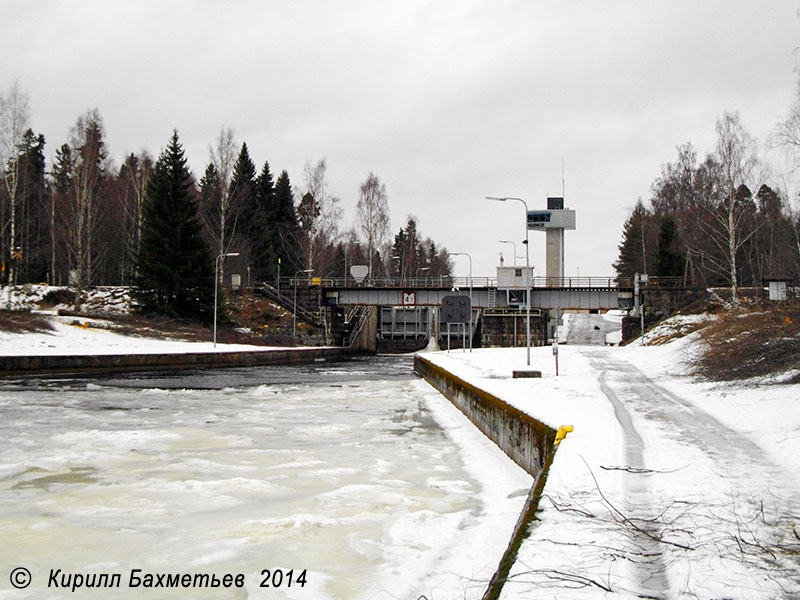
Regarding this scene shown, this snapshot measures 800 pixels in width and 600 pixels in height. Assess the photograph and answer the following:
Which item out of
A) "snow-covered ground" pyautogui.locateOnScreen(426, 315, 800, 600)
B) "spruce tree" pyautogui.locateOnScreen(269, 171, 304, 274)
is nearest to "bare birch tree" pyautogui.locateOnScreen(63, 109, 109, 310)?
"spruce tree" pyautogui.locateOnScreen(269, 171, 304, 274)

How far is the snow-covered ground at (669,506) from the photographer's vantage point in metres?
3.81

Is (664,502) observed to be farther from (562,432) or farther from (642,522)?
(562,432)

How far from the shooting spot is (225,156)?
58.0 m

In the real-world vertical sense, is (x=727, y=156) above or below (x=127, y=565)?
above

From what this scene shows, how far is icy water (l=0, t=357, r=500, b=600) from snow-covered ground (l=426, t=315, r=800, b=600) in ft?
3.97

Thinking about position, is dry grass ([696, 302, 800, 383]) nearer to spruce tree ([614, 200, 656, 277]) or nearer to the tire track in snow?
the tire track in snow

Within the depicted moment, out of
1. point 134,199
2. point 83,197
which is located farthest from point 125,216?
point 83,197

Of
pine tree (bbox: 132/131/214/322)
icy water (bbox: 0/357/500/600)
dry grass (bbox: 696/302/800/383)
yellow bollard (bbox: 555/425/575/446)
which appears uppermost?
pine tree (bbox: 132/131/214/322)

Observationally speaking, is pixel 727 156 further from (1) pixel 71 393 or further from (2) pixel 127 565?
(2) pixel 127 565

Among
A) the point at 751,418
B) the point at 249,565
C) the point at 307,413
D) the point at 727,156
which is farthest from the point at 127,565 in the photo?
the point at 727,156

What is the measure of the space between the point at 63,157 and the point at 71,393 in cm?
7865

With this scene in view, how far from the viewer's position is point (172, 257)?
164 ft

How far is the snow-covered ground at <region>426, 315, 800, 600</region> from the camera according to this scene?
3.81m

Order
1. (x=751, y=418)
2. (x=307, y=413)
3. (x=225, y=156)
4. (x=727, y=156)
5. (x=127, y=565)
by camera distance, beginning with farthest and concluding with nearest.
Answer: (x=225, y=156) < (x=727, y=156) < (x=307, y=413) < (x=751, y=418) < (x=127, y=565)
